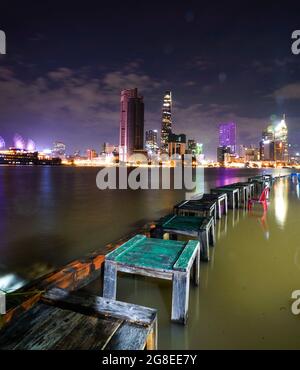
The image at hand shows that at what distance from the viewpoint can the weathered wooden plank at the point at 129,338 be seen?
2018 millimetres

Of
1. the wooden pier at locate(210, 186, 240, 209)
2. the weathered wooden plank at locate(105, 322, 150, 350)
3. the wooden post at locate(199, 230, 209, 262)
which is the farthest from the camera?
the wooden pier at locate(210, 186, 240, 209)

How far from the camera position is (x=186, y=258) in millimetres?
3375

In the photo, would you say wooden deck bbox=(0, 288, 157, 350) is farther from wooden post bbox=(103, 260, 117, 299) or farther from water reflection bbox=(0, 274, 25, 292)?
water reflection bbox=(0, 274, 25, 292)

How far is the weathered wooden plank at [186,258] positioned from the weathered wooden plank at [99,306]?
888mm

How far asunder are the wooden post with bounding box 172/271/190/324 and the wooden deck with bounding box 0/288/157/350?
863 mm

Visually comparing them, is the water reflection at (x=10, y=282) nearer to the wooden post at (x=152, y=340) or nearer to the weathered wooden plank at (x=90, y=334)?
the weathered wooden plank at (x=90, y=334)

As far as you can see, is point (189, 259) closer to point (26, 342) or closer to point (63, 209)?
point (26, 342)

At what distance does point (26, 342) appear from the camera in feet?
6.68

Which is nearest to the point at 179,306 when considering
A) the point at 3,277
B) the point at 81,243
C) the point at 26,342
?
the point at 26,342

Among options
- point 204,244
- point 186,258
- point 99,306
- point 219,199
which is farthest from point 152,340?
point 219,199

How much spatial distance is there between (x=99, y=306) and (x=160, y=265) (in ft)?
Answer: 3.54

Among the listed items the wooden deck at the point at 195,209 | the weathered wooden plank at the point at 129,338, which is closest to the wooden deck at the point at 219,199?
the wooden deck at the point at 195,209

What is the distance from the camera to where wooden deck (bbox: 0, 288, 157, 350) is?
2031 mm

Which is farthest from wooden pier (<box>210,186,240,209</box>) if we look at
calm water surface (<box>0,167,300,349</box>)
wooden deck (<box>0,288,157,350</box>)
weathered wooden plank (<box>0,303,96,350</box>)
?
weathered wooden plank (<box>0,303,96,350</box>)
